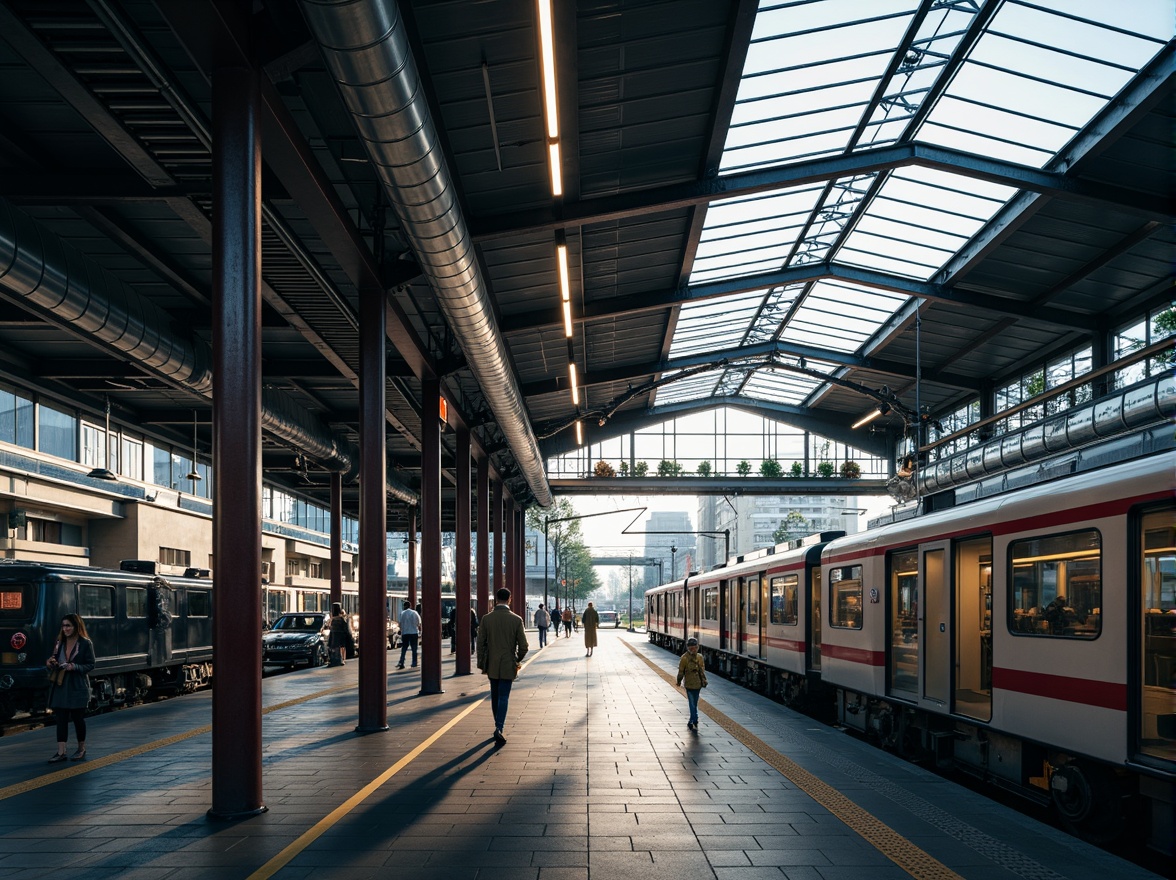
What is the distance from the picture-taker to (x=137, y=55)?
862 cm

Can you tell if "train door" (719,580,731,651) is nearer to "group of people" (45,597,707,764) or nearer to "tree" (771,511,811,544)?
"group of people" (45,597,707,764)

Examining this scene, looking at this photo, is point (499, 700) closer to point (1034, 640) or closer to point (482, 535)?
point (1034, 640)

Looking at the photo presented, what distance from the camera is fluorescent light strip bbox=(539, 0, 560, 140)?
30.9 ft

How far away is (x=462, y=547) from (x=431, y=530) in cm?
620

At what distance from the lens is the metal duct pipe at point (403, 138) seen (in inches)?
281

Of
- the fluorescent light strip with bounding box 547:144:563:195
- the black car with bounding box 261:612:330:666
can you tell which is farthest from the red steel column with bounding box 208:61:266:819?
the black car with bounding box 261:612:330:666

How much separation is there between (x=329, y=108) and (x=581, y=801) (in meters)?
7.76

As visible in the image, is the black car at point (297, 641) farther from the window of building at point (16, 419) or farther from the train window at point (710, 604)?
the train window at point (710, 604)

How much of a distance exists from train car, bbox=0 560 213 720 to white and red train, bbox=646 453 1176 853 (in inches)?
467

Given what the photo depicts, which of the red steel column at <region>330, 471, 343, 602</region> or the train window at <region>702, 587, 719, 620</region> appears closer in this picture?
the train window at <region>702, 587, 719, 620</region>

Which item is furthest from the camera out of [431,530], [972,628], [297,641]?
[297,641]

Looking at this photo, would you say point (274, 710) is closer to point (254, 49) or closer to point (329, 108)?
point (329, 108)

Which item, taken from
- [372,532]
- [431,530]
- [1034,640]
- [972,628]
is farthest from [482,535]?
[1034,640]

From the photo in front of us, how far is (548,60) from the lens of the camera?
33.2 ft
